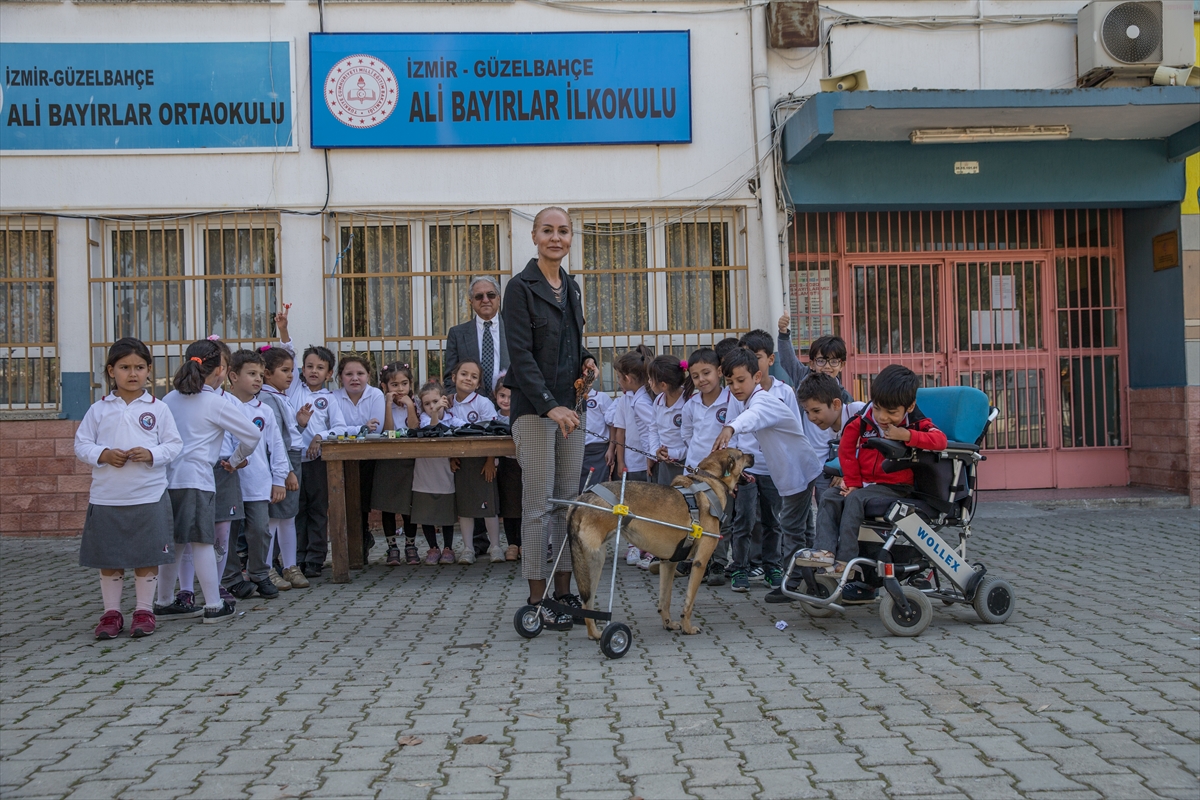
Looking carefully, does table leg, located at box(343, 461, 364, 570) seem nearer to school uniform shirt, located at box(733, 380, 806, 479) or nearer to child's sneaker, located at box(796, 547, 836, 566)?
school uniform shirt, located at box(733, 380, 806, 479)

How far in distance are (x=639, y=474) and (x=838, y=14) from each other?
16.6 ft

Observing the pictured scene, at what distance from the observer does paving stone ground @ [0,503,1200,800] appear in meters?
3.19

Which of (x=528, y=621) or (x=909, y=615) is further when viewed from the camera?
(x=528, y=621)

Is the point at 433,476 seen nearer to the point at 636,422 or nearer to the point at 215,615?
the point at 636,422

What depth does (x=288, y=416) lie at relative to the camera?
265 inches

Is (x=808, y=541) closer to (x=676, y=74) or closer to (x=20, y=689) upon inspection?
(x=20, y=689)

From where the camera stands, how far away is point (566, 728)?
3.70m

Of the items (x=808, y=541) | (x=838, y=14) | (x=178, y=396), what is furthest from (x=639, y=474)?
(x=838, y=14)

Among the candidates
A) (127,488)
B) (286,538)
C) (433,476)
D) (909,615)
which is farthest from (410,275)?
(909,615)

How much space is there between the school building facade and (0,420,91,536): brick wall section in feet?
0.08

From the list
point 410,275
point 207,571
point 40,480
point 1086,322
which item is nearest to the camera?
point 207,571

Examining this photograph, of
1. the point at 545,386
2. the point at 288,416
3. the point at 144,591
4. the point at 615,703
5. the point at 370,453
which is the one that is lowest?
the point at 615,703

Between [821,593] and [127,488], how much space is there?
365 cm

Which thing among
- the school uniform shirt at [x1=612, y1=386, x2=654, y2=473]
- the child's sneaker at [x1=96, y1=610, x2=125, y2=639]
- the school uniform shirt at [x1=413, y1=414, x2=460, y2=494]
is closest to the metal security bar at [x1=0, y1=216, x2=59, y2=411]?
the school uniform shirt at [x1=413, y1=414, x2=460, y2=494]
